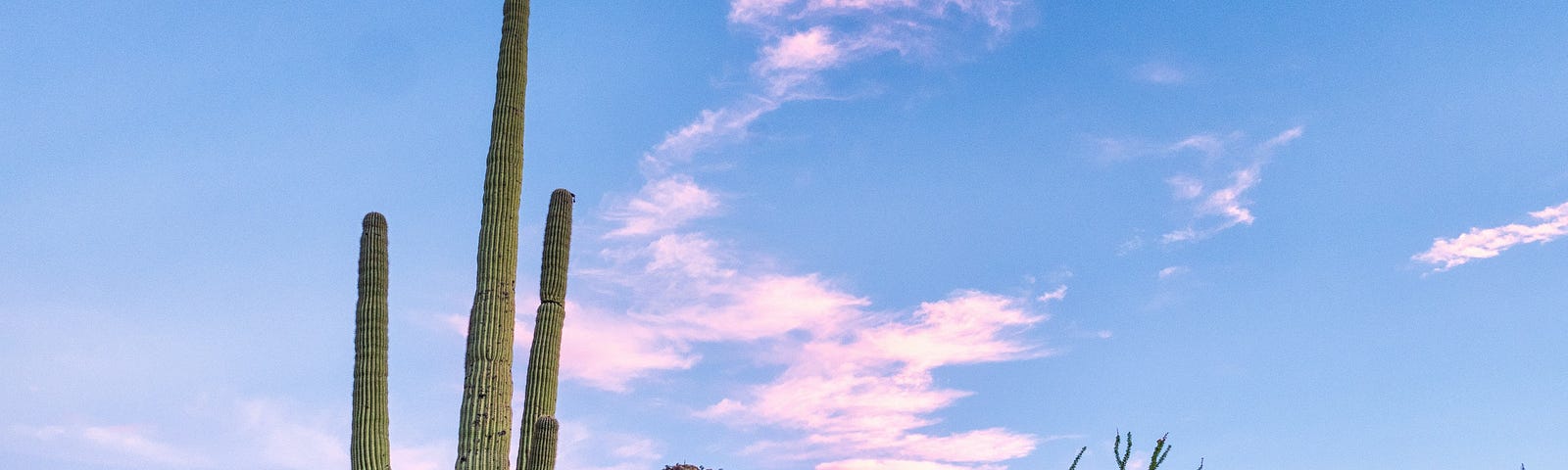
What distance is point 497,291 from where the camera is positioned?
11.4 m

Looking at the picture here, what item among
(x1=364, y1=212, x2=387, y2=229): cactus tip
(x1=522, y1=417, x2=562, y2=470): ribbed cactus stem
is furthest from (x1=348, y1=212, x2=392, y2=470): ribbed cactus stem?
(x1=522, y1=417, x2=562, y2=470): ribbed cactus stem

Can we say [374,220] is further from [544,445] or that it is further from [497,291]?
[544,445]

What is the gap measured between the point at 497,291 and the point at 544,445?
5.11ft

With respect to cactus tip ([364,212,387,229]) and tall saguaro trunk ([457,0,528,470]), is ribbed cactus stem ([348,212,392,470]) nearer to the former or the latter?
cactus tip ([364,212,387,229])

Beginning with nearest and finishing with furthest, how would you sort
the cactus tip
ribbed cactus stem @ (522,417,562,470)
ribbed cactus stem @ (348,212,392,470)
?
ribbed cactus stem @ (522,417,562,470), ribbed cactus stem @ (348,212,392,470), the cactus tip

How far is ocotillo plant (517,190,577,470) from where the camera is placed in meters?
11.6

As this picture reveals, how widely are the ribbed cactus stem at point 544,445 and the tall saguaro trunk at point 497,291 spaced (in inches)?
19.0

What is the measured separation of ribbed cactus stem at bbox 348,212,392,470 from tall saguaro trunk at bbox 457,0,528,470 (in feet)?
2.82

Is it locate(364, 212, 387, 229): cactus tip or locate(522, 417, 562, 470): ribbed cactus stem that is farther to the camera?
locate(364, 212, 387, 229): cactus tip

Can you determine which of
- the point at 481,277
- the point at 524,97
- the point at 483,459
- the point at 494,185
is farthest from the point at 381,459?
the point at 524,97

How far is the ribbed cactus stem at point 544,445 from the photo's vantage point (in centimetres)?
1064

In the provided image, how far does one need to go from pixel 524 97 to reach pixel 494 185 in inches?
41.0

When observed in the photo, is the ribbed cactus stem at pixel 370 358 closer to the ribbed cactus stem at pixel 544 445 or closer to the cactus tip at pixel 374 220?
the cactus tip at pixel 374 220

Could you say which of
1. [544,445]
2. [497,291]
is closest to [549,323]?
[497,291]
